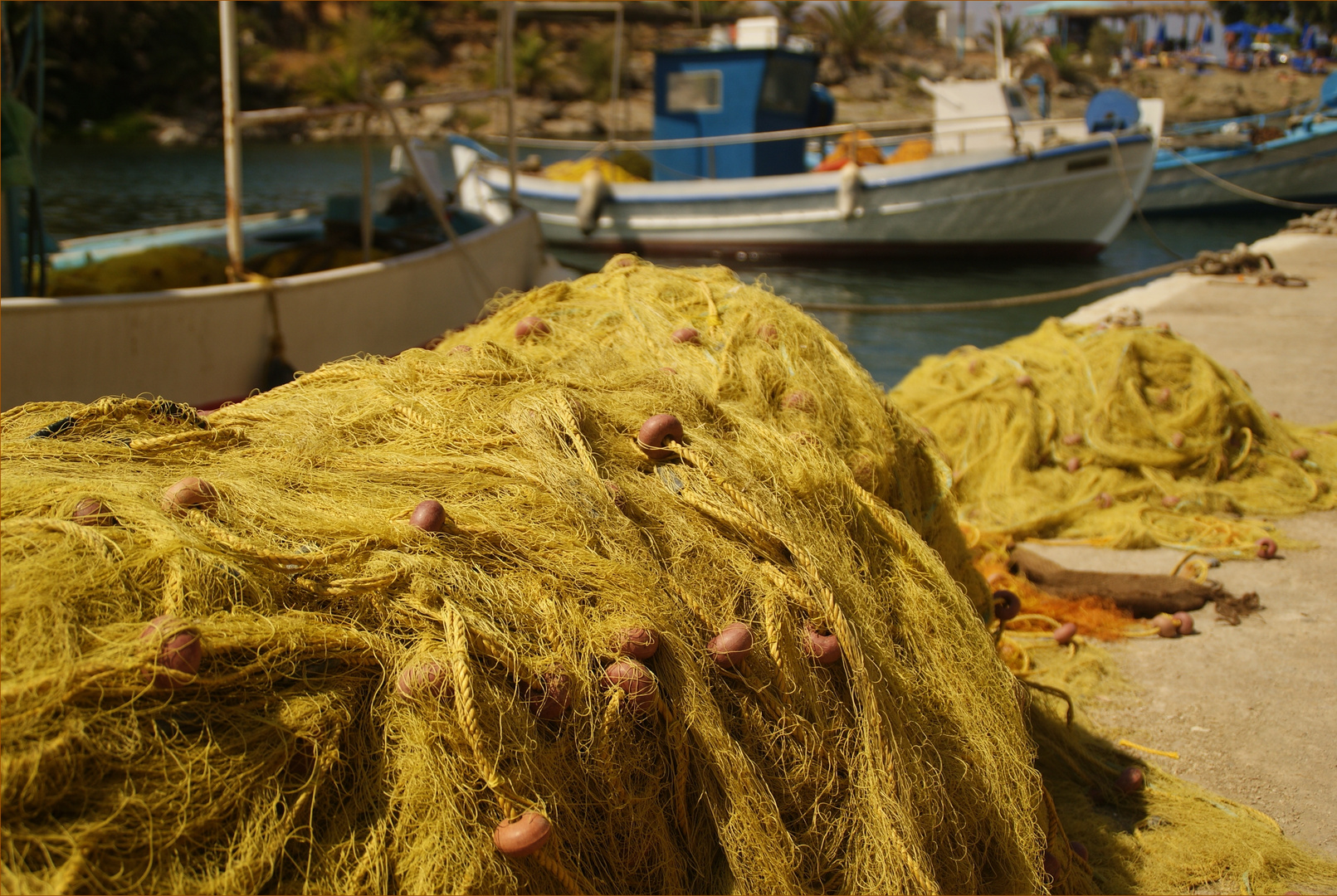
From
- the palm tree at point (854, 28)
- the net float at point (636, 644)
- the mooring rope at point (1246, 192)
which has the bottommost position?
the net float at point (636, 644)

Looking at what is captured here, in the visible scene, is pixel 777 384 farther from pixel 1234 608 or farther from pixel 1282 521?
pixel 1282 521

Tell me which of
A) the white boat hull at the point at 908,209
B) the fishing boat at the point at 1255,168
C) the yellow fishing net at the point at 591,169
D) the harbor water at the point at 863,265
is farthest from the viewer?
the fishing boat at the point at 1255,168

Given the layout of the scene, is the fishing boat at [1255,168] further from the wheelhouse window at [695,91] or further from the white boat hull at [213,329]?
the white boat hull at [213,329]

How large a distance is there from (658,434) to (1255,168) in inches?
1081

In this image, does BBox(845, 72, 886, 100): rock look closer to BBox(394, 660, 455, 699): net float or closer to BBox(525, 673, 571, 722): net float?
BBox(525, 673, 571, 722): net float

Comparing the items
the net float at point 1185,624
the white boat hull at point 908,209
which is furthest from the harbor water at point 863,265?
the net float at point 1185,624

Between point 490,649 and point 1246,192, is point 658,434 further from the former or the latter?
point 1246,192

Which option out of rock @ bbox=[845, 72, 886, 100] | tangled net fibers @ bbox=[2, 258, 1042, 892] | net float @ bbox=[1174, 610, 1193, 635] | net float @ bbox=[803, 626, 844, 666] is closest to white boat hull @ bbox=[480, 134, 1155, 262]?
net float @ bbox=[1174, 610, 1193, 635]

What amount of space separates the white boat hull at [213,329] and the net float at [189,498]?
400 centimetres

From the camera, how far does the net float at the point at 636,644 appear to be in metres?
1.86

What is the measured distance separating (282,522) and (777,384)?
1.47 metres

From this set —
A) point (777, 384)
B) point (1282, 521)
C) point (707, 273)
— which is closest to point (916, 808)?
point (777, 384)

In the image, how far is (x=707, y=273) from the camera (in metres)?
Result: 3.40

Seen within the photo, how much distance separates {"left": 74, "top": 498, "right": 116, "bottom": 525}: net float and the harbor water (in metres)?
8.50
